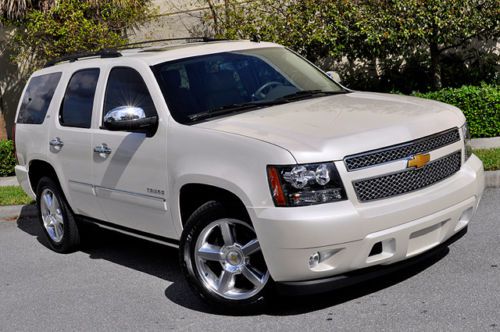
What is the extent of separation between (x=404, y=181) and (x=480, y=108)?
617cm

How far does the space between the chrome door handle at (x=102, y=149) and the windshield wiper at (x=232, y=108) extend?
2.97ft

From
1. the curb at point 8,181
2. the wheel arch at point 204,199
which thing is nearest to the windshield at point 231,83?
the wheel arch at point 204,199

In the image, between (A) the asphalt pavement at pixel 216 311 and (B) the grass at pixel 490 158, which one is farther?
(B) the grass at pixel 490 158

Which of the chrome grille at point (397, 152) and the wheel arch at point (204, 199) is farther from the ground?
the chrome grille at point (397, 152)

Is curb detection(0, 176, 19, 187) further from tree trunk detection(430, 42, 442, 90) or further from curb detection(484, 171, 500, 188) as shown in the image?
curb detection(484, 171, 500, 188)

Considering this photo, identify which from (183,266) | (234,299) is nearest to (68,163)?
(183,266)

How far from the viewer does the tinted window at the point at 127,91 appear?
626cm

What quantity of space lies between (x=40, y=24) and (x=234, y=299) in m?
9.29

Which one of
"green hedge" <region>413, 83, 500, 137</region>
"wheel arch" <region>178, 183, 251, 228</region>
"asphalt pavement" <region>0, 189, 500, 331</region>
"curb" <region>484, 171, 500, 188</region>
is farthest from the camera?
"green hedge" <region>413, 83, 500, 137</region>

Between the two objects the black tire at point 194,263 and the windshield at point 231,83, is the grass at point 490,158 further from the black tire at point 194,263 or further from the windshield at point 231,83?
the black tire at point 194,263

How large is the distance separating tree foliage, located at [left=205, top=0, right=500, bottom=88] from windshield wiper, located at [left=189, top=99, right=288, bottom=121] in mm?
5796

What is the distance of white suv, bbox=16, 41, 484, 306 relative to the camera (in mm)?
4973

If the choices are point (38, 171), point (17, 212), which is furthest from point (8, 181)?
point (38, 171)

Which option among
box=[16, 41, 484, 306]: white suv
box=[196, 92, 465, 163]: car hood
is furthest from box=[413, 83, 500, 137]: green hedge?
box=[196, 92, 465, 163]: car hood
